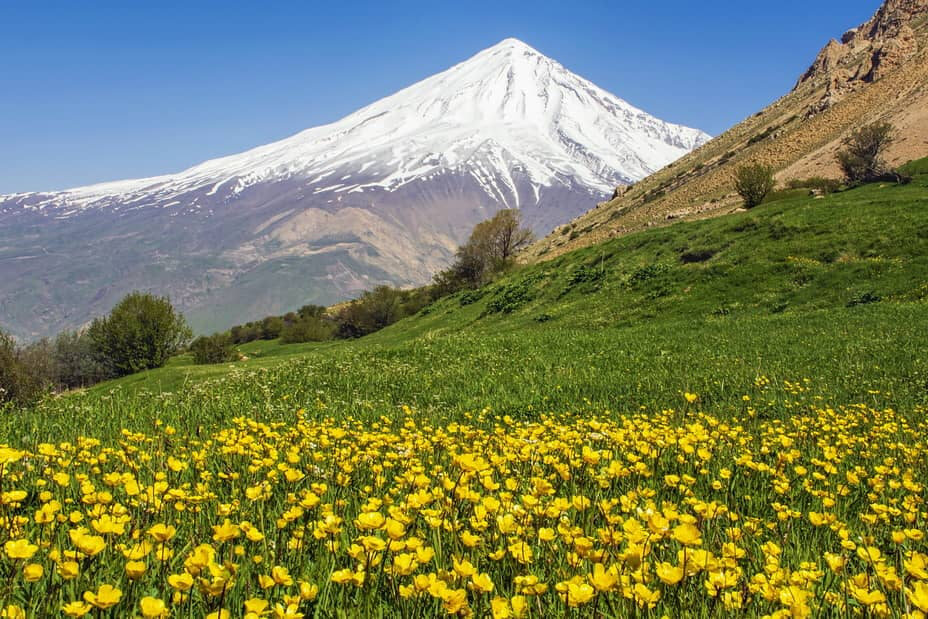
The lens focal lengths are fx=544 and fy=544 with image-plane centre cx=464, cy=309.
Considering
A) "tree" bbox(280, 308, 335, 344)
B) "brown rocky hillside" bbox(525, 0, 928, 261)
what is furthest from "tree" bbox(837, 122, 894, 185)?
"tree" bbox(280, 308, 335, 344)

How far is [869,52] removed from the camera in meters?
78.1

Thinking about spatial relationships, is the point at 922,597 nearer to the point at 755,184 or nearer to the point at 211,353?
the point at 755,184

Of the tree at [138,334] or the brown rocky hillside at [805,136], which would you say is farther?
the brown rocky hillside at [805,136]

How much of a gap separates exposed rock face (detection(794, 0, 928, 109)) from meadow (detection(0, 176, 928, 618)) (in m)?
69.1

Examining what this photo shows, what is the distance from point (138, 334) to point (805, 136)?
251ft

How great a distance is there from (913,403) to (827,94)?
82239 millimetres

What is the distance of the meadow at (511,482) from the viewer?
2.21m

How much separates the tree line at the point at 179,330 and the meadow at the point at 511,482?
18931 mm

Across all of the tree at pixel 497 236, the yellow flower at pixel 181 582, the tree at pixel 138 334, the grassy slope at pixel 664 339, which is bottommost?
the grassy slope at pixel 664 339

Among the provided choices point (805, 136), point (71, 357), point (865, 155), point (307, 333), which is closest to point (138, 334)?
point (307, 333)

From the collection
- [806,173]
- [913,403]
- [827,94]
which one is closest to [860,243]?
[913,403]

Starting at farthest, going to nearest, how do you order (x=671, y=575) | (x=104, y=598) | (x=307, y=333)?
(x=307, y=333) < (x=671, y=575) < (x=104, y=598)

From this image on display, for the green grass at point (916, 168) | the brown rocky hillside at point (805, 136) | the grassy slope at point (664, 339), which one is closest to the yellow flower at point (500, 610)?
the grassy slope at point (664, 339)

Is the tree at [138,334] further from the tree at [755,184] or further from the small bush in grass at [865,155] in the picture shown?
the small bush in grass at [865,155]
